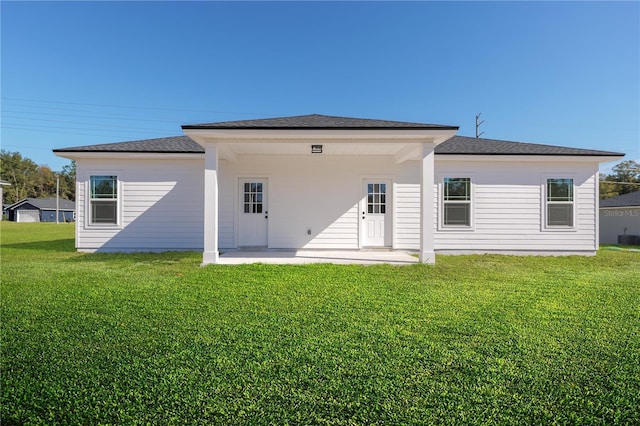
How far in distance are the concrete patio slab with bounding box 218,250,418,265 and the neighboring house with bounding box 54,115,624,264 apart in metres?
0.49

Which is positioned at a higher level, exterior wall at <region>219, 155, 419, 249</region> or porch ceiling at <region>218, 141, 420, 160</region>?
porch ceiling at <region>218, 141, 420, 160</region>

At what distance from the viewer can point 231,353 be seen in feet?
8.97

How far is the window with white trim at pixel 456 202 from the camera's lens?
9.27m

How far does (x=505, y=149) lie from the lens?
9289mm

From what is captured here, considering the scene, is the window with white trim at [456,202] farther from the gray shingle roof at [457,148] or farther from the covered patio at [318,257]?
the covered patio at [318,257]

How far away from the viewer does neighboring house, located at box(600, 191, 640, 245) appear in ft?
52.3

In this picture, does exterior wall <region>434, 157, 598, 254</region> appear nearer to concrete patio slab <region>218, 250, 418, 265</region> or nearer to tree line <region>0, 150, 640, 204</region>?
concrete patio slab <region>218, 250, 418, 265</region>

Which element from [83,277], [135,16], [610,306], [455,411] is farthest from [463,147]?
[135,16]

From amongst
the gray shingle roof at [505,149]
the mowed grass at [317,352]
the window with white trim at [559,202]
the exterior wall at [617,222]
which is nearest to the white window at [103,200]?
the mowed grass at [317,352]

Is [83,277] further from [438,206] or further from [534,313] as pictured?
[438,206]

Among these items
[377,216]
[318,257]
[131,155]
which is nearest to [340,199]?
[377,216]

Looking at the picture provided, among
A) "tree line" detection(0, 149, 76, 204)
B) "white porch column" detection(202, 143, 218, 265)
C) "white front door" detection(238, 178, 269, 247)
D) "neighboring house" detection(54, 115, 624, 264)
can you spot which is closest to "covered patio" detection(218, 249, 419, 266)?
"white porch column" detection(202, 143, 218, 265)

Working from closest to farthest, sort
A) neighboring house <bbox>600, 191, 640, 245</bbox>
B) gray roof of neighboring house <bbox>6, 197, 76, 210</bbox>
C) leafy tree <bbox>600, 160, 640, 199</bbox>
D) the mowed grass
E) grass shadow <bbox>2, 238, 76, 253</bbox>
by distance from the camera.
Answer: the mowed grass < grass shadow <bbox>2, 238, 76, 253</bbox> < neighboring house <bbox>600, 191, 640, 245</bbox> < leafy tree <bbox>600, 160, 640, 199</bbox> < gray roof of neighboring house <bbox>6, 197, 76, 210</bbox>

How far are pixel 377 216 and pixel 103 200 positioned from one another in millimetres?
8153
